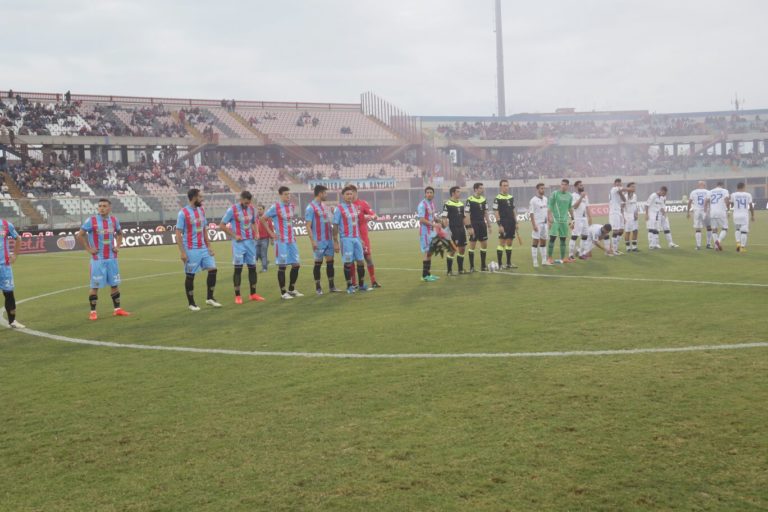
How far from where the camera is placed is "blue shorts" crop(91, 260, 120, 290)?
12.4m

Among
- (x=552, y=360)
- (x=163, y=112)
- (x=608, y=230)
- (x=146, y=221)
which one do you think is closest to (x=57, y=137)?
(x=163, y=112)

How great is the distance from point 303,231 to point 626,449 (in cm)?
3926

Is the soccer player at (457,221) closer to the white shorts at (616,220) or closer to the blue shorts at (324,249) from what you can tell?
the blue shorts at (324,249)

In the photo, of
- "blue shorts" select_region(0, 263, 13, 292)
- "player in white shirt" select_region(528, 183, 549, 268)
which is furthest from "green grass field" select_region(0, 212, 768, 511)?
"player in white shirt" select_region(528, 183, 549, 268)

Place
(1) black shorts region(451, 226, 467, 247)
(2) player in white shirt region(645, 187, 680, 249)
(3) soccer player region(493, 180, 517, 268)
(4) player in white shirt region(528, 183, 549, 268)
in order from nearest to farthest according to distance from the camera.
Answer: (1) black shorts region(451, 226, 467, 247), (3) soccer player region(493, 180, 517, 268), (4) player in white shirt region(528, 183, 549, 268), (2) player in white shirt region(645, 187, 680, 249)

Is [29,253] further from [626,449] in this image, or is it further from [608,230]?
[626,449]

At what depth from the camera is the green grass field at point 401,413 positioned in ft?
13.6

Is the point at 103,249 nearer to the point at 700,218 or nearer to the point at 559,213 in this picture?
the point at 559,213

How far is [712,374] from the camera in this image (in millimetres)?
6387

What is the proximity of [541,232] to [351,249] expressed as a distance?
21.9 feet

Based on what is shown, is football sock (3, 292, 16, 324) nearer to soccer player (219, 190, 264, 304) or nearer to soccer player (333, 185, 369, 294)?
soccer player (219, 190, 264, 304)

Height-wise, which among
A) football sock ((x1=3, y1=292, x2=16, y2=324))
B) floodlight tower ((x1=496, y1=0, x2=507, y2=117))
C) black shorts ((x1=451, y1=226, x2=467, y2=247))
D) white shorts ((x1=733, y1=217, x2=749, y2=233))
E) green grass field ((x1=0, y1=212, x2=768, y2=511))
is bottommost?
green grass field ((x1=0, y1=212, x2=768, y2=511))

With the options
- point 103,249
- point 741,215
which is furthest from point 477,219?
point 103,249

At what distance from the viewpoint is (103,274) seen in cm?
1247
